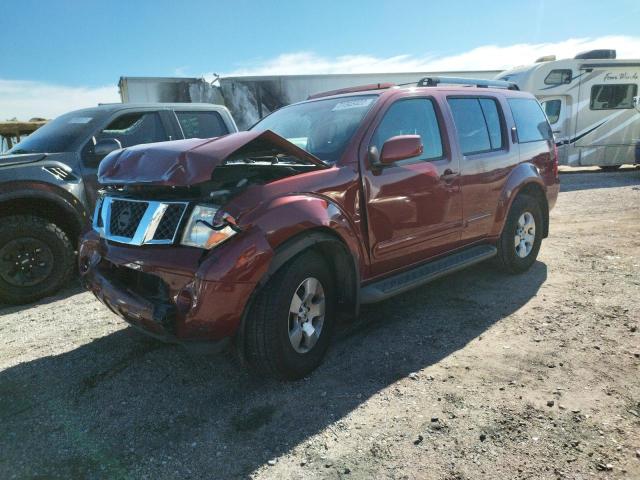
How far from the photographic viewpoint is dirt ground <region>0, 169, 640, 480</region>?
2273mm

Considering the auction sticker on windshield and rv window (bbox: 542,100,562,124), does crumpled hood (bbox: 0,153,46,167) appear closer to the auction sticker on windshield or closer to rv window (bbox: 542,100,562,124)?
the auction sticker on windshield

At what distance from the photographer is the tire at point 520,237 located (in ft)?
15.7

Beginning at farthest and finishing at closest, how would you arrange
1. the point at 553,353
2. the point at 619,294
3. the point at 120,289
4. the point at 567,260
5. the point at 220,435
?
the point at 567,260, the point at 619,294, the point at 553,353, the point at 120,289, the point at 220,435

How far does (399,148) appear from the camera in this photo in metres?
3.23

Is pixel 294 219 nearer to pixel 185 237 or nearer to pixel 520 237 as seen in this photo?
pixel 185 237

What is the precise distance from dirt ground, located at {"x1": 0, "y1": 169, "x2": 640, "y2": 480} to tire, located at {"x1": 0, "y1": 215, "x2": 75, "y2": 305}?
0.33m

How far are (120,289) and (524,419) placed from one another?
2352mm

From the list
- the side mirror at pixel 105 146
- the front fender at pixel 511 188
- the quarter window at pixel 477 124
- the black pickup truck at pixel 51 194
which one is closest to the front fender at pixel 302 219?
the quarter window at pixel 477 124

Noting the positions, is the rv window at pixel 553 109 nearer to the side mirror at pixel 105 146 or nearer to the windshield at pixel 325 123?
the windshield at pixel 325 123

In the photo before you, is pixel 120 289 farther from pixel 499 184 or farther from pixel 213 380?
pixel 499 184

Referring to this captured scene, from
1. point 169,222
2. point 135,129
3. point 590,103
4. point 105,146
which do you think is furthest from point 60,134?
point 590,103

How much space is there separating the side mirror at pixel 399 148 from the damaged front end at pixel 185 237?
0.59m

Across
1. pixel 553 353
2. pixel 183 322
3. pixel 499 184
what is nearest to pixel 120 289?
pixel 183 322

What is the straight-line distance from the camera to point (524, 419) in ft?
8.28
